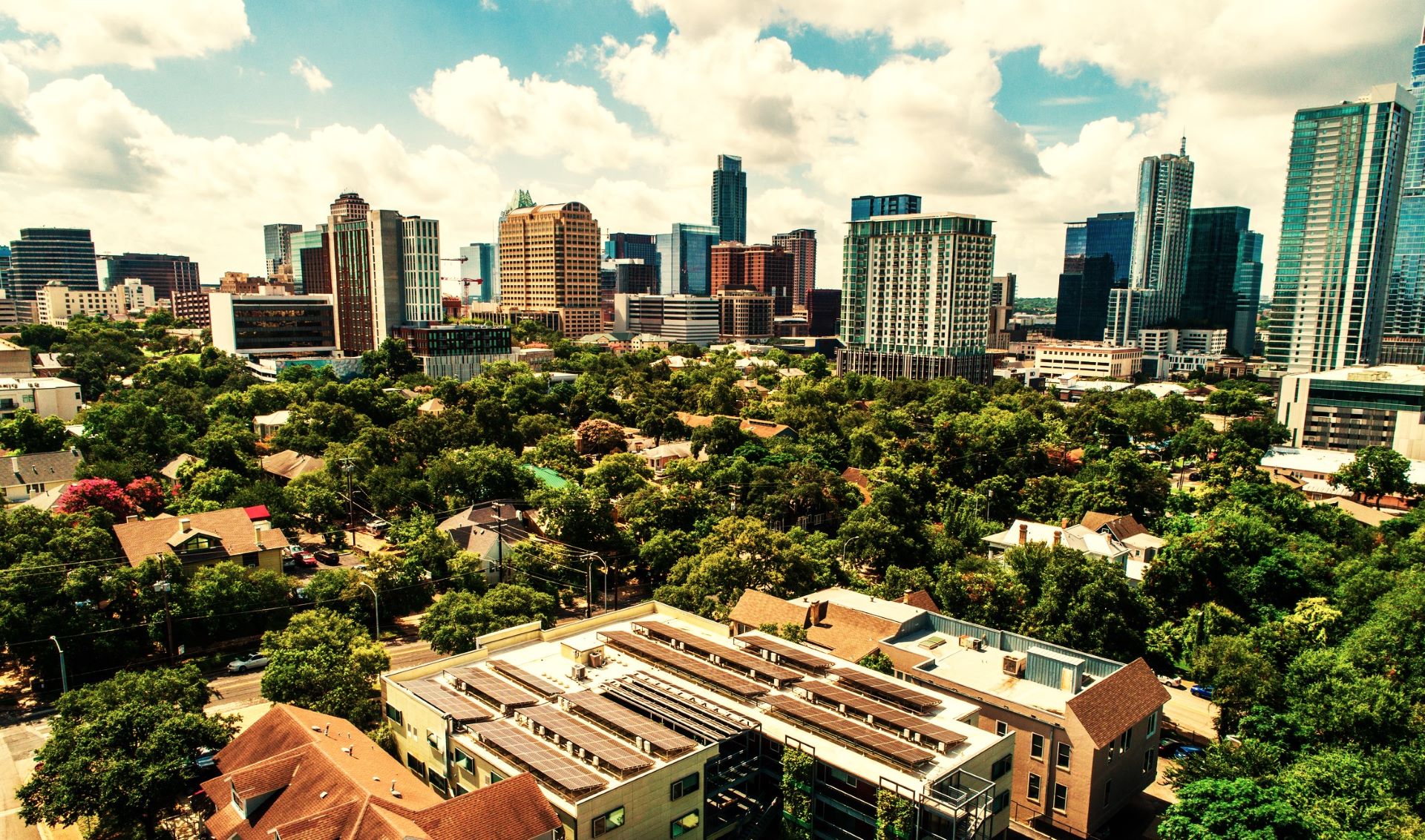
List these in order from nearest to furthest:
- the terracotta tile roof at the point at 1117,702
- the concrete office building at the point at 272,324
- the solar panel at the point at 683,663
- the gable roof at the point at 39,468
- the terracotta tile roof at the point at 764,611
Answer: the solar panel at the point at 683,663 < the terracotta tile roof at the point at 1117,702 < the terracotta tile roof at the point at 764,611 < the gable roof at the point at 39,468 < the concrete office building at the point at 272,324

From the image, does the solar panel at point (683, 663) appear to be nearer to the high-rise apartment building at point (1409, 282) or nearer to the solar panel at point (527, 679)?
the solar panel at point (527, 679)

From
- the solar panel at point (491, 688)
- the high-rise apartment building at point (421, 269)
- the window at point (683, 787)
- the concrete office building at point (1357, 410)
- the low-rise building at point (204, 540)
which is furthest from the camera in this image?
the high-rise apartment building at point (421, 269)

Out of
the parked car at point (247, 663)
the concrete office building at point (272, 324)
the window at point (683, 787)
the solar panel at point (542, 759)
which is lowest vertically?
Result: the parked car at point (247, 663)

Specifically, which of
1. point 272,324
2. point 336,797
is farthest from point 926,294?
point 336,797

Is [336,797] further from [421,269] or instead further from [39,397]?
[421,269]

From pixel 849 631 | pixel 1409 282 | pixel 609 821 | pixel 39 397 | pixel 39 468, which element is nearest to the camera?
pixel 609 821

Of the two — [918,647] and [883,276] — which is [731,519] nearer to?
[918,647]

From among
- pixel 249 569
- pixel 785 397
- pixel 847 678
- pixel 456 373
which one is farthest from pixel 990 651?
pixel 456 373

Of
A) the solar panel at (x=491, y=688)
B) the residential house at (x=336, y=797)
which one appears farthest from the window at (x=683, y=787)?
the solar panel at (x=491, y=688)
